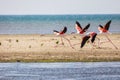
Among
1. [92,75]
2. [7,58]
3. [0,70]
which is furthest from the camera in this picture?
[7,58]

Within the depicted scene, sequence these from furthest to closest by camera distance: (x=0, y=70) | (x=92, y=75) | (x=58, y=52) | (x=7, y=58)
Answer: (x=58, y=52) < (x=7, y=58) < (x=0, y=70) < (x=92, y=75)

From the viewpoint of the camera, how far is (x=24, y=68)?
26.6m

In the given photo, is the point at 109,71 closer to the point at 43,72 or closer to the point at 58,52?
the point at 43,72

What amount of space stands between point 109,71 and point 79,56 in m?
7.37

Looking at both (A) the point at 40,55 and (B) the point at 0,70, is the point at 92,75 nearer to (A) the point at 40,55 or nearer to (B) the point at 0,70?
(B) the point at 0,70

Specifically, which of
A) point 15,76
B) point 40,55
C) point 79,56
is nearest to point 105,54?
point 79,56

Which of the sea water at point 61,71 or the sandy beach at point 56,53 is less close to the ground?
the sea water at point 61,71

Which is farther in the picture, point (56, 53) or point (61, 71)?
point (56, 53)

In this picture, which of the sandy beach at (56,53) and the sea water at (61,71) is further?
the sandy beach at (56,53)

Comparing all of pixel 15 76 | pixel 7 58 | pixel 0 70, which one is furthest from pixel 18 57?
pixel 15 76

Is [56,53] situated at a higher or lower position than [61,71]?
lower

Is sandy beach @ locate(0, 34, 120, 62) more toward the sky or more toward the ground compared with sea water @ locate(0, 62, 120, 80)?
more toward the ground

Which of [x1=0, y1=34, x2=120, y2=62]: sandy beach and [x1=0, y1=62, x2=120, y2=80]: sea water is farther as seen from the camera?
[x1=0, y1=34, x2=120, y2=62]: sandy beach

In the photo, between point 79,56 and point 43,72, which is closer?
point 43,72
